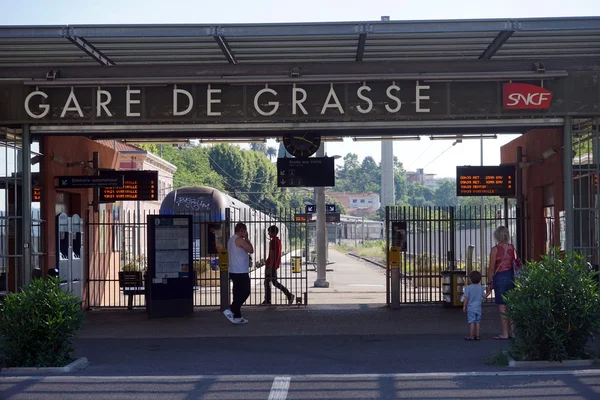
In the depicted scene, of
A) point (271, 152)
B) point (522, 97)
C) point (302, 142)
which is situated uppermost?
point (271, 152)

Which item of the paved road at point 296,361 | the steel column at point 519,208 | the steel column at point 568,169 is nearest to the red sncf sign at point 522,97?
the steel column at point 568,169

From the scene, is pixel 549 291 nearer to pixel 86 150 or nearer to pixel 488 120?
pixel 488 120

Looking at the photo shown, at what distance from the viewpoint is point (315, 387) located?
910 centimetres

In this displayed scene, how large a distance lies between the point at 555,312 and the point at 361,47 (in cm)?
542

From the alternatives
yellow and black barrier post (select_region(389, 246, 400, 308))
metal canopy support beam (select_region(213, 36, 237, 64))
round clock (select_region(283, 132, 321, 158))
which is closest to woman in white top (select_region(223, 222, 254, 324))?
metal canopy support beam (select_region(213, 36, 237, 64))

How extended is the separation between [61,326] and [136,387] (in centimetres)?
174

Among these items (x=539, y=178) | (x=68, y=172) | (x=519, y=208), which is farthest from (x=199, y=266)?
(x=539, y=178)

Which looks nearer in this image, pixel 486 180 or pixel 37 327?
pixel 37 327

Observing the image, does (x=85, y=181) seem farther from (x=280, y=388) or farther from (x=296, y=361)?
(x=280, y=388)

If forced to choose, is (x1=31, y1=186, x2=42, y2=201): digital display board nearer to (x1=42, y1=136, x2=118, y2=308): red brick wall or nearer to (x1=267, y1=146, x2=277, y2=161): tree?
(x1=42, y1=136, x2=118, y2=308): red brick wall

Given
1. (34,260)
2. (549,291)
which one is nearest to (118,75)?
(34,260)

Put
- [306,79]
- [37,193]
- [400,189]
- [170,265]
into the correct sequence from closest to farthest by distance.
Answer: [306,79], [37,193], [170,265], [400,189]

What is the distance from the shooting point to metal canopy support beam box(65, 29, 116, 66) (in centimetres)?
1244

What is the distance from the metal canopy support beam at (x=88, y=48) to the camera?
12445 mm
